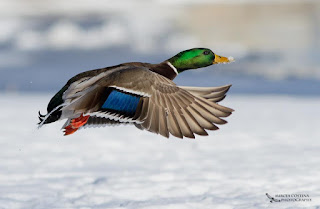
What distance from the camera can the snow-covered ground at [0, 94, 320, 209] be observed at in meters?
17.7

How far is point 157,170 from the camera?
2434cm

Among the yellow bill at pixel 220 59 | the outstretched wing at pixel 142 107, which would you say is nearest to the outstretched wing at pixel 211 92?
the outstretched wing at pixel 142 107

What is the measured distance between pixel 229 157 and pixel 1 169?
1084cm

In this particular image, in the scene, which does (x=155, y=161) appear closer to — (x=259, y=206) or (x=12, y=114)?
(x=259, y=206)

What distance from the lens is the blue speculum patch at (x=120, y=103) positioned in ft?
13.8

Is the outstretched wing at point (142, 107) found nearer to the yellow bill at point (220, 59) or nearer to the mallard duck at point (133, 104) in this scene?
the mallard duck at point (133, 104)

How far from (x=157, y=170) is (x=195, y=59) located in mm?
19569

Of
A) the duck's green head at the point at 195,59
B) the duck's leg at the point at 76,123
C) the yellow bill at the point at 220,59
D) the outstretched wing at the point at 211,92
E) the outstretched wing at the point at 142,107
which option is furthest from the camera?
the yellow bill at the point at 220,59

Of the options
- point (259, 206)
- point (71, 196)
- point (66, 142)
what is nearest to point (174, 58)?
point (259, 206)

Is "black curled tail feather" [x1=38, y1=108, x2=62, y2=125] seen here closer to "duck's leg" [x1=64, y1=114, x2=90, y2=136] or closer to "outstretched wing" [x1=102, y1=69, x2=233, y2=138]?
"duck's leg" [x1=64, y1=114, x2=90, y2=136]

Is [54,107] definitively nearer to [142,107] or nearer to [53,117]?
[53,117]

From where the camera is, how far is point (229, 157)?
91.8 ft

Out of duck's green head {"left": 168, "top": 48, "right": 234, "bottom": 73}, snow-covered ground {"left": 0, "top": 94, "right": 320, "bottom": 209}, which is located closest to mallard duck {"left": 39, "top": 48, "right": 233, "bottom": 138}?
duck's green head {"left": 168, "top": 48, "right": 234, "bottom": 73}

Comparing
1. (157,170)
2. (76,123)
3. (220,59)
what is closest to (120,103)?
(76,123)
